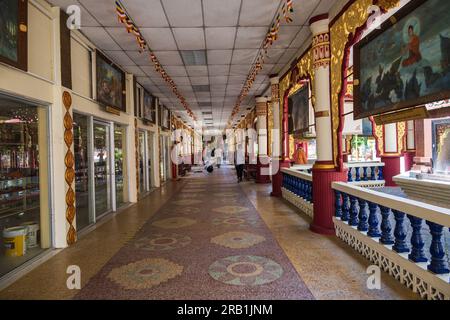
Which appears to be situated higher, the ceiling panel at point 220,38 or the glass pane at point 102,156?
the ceiling panel at point 220,38

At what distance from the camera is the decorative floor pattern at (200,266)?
2795 millimetres

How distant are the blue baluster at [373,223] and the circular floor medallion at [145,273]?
220 cm

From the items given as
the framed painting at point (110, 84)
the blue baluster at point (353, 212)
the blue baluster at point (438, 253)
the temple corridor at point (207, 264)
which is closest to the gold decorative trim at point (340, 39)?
the blue baluster at point (353, 212)

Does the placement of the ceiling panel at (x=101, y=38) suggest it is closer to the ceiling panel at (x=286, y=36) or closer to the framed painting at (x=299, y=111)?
the ceiling panel at (x=286, y=36)

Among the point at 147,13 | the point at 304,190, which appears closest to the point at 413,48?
the point at 147,13

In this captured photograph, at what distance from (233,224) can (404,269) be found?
294 centimetres

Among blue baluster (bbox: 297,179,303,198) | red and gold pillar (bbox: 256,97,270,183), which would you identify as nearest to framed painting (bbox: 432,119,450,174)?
blue baluster (bbox: 297,179,303,198)

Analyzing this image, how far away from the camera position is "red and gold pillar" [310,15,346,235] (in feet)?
15.6

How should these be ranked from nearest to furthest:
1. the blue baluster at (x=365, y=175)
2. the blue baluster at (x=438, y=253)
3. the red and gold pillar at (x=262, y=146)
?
the blue baluster at (x=438, y=253) < the blue baluster at (x=365, y=175) < the red and gold pillar at (x=262, y=146)

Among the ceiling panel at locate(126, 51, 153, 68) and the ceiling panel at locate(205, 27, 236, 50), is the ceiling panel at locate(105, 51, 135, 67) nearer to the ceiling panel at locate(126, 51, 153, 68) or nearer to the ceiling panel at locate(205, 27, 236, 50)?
the ceiling panel at locate(126, 51, 153, 68)

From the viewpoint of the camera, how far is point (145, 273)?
324cm

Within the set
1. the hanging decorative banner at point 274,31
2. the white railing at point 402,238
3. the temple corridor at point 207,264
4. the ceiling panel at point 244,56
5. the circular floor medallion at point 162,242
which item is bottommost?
the temple corridor at point 207,264

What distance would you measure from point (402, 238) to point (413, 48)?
190 centimetres

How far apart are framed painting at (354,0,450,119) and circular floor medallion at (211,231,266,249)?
231 cm
